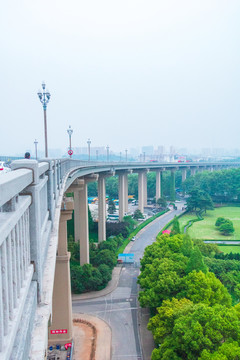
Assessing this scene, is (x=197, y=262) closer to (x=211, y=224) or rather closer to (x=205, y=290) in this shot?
(x=205, y=290)

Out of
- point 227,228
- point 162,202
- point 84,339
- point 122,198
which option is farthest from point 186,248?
point 162,202

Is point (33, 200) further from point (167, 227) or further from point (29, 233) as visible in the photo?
point (167, 227)

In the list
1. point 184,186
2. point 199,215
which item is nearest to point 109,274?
point 199,215

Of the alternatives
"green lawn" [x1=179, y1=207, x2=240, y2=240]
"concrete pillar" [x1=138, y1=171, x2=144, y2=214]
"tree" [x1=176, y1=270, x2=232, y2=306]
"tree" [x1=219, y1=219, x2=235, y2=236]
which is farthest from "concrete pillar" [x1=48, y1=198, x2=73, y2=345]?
"concrete pillar" [x1=138, y1=171, x2=144, y2=214]

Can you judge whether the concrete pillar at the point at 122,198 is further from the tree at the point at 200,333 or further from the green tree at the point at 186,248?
the tree at the point at 200,333

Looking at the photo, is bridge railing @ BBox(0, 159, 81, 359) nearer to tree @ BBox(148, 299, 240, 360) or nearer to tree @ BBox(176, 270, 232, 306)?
tree @ BBox(148, 299, 240, 360)

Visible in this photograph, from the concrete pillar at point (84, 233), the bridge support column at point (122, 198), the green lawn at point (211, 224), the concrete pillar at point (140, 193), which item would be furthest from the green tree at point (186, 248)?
the concrete pillar at point (140, 193)
